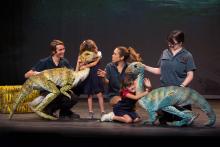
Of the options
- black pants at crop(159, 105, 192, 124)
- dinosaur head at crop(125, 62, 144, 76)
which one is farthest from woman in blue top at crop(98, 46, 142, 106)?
black pants at crop(159, 105, 192, 124)

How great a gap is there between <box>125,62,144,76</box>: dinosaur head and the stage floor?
0.58 m

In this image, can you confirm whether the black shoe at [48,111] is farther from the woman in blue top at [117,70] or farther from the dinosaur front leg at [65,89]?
the woman in blue top at [117,70]

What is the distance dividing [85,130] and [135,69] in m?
1.06

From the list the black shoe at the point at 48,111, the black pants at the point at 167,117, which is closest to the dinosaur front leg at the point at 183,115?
the black pants at the point at 167,117

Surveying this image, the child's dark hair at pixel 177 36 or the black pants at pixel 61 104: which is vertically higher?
the child's dark hair at pixel 177 36

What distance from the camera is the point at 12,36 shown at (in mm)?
9078

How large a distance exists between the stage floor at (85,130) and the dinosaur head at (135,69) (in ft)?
1.89

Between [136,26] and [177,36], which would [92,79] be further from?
[136,26]

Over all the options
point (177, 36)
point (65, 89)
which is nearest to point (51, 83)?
point (65, 89)

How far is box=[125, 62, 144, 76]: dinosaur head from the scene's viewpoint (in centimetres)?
563

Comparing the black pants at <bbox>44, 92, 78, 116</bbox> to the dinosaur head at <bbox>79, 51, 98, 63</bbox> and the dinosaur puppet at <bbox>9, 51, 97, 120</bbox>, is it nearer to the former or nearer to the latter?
the dinosaur puppet at <bbox>9, 51, 97, 120</bbox>

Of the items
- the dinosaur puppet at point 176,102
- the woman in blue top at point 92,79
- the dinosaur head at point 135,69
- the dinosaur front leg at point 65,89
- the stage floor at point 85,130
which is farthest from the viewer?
the woman in blue top at point 92,79

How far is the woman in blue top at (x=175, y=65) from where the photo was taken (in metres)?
5.62

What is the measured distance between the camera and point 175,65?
18.5 ft
